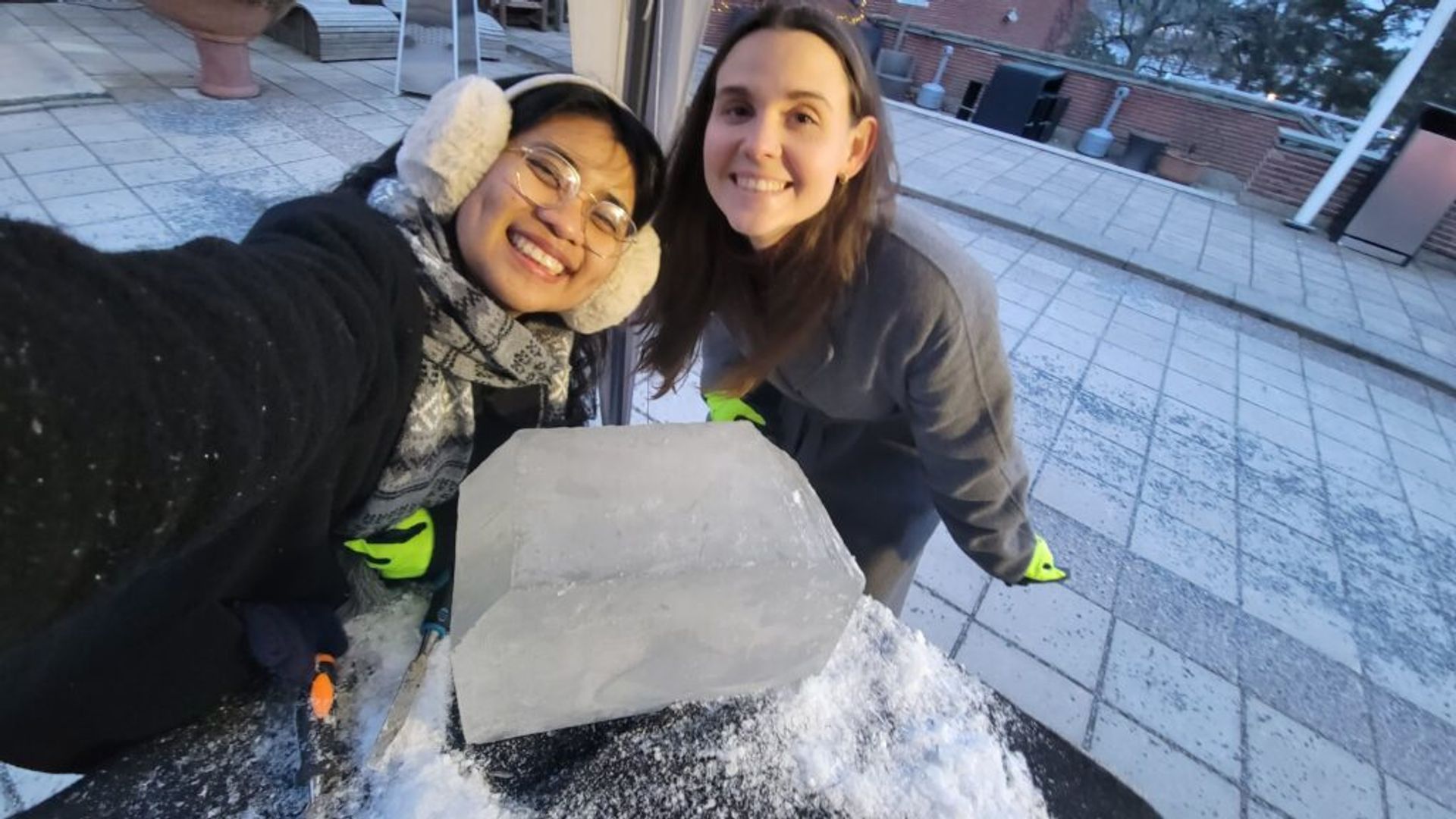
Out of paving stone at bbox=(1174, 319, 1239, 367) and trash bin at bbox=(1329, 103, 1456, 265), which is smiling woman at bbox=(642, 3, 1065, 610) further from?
trash bin at bbox=(1329, 103, 1456, 265)

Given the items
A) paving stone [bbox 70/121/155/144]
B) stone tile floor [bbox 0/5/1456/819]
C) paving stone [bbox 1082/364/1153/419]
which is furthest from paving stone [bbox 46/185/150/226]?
paving stone [bbox 1082/364/1153/419]

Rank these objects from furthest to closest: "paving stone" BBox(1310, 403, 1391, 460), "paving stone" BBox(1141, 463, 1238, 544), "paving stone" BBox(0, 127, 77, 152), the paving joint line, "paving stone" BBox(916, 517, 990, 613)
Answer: the paving joint line, "paving stone" BBox(1310, 403, 1391, 460), "paving stone" BBox(0, 127, 77, 152), "paving stone" BBox(1141, 463, 1238, 544), "paving stone" BBox(916, 517, 990, 613)

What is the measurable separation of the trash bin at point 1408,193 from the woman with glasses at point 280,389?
30.5 feet

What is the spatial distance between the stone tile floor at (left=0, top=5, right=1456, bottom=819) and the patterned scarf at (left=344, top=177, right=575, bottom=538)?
942 millimetres

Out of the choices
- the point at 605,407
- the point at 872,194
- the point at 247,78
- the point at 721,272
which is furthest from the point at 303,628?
the point at 247,78

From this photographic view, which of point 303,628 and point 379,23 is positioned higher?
point 303,628

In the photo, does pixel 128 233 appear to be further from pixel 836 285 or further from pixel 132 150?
pixel 836 285

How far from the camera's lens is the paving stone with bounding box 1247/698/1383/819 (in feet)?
5.88

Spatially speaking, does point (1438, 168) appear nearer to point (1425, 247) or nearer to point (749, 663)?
point (1425, 247)

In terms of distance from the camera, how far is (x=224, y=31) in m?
4.44

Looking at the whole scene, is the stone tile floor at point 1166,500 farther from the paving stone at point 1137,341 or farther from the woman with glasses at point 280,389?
the woman with glasses at point 280,389

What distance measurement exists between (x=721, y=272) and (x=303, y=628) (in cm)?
95

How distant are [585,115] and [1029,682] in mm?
2001

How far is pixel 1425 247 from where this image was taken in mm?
7145
